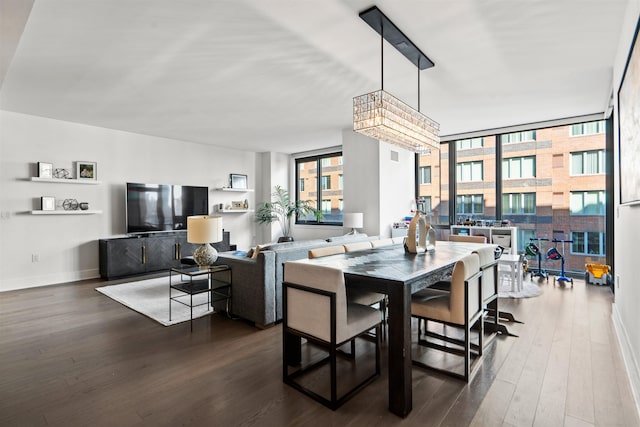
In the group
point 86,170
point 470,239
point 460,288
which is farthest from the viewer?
point 86,170

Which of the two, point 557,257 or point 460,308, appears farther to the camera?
point 557,257

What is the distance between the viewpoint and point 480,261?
2.52m

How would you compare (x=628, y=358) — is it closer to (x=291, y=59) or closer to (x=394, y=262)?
(x=394, y=262)

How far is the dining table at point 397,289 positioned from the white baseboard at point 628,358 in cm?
123

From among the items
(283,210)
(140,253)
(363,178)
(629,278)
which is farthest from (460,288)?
(283,210)

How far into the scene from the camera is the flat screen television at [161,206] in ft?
19.1

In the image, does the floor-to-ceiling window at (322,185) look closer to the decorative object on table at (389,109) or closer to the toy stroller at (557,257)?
the toy stroller at (557,257)

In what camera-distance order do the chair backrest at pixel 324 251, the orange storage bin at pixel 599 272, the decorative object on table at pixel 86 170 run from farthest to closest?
1. the decorative object on table at pixel 86 170
2. the orange storage bin at pixel 599 272
3. the chair backrest at pixel 324 251

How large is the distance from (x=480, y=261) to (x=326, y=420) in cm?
159

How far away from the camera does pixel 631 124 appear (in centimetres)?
225

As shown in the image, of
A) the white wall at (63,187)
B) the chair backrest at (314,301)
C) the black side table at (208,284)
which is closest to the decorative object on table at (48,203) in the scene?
the white wall at (63,187)

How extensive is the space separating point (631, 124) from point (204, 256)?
372 centimetres

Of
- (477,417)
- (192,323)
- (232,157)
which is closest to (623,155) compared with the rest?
(477,417)

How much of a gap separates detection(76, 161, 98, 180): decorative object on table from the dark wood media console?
3.56ft
